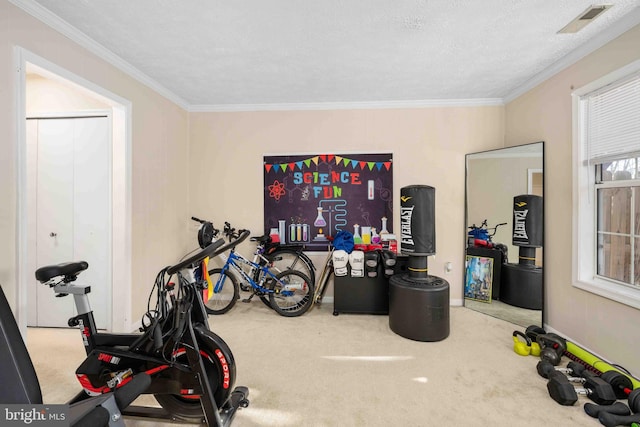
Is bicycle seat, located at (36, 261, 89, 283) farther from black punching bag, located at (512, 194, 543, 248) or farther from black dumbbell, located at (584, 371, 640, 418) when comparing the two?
black punching bag, located at (512, 194, 543, 248)

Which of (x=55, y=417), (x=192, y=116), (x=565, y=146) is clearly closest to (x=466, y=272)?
(x=565, y=146)

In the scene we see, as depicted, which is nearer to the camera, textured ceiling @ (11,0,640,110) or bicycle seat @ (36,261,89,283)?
bicycle seat @ (36,261,89,283)

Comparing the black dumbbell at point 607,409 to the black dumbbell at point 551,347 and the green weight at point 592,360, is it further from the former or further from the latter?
the black dumbbell at point 551,347

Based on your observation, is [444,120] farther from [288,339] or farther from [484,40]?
[288,339]

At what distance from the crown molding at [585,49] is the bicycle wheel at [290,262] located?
128 inches

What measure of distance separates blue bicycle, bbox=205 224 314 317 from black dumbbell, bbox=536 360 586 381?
2.18 meters

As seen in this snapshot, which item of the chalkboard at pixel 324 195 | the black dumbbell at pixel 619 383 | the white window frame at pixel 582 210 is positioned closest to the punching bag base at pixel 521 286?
the white window frame at pixel 582 210

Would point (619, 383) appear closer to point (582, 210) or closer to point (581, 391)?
point (581, 391)

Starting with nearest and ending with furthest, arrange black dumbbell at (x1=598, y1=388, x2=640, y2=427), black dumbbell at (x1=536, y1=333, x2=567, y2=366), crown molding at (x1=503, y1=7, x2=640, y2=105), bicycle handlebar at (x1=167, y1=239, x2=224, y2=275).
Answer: bicycle handlebar at (x1=167, y1=239, x2=224, y2=275) < black dumbbell at (x1=598, y1=388, x2=640, y2=427) < crown molding at (x1=503, y1=7, x2=640, y2=105) < black dumbbell at (x1=536, y1=333, x2=567, y2=366)

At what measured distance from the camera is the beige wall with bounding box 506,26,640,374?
211cm

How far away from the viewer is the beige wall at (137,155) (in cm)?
179

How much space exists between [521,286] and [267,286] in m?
2.89

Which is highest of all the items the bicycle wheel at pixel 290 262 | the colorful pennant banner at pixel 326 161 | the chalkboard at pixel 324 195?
the colorful pennant banner at pixel 326 161

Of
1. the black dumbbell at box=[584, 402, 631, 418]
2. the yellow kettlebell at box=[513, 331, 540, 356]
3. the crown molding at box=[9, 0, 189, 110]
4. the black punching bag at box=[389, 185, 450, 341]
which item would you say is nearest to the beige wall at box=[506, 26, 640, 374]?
the yellow kettlebell at box=[513, 331, 540, 356]
